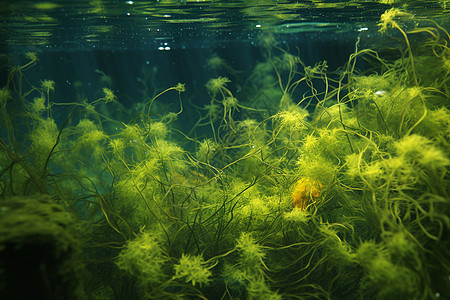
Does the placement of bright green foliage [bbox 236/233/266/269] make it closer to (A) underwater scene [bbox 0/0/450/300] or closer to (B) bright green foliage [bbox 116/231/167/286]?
(A) underwater scene [bbox 0/0/450/300]

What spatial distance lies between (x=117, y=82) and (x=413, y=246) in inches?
180

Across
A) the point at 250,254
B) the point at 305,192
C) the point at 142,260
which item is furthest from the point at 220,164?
the point at 142,260

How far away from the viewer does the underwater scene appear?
1732 mm

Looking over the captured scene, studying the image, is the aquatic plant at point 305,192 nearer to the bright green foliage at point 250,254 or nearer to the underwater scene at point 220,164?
the underwater scene at point 220,164

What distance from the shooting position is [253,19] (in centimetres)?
439

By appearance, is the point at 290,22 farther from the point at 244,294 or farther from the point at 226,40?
the point at 244,294

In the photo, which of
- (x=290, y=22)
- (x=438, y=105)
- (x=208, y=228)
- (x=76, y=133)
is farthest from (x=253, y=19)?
(x=208, y=228)

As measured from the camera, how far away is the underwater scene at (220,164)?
1.73 metres

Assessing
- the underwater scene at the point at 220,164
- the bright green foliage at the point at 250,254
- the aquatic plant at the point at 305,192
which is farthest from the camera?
the aquatic plant at the point at 305,192

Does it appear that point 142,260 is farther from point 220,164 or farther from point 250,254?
point 220,164

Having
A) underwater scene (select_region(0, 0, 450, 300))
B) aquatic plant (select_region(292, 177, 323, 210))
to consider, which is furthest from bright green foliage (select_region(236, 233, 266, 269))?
aquatic plant (select_region(292, 177, 323, 210))

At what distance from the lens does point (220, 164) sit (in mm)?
3293

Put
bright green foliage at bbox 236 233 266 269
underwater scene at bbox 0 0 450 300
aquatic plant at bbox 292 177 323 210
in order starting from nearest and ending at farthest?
underwater scene at bbox 0 0 450 300
bright green foliage at bbox 236 233 266 269
aquatic plant at bbox 292 177 323 210

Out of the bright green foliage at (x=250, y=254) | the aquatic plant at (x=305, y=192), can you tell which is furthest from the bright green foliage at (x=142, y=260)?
the aquatic plant at (x=305, y=192)
